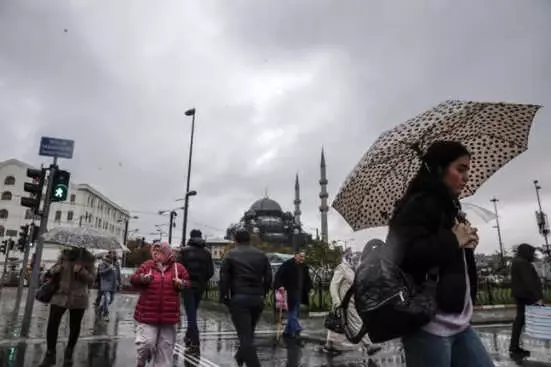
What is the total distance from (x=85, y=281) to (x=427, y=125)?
237 inches

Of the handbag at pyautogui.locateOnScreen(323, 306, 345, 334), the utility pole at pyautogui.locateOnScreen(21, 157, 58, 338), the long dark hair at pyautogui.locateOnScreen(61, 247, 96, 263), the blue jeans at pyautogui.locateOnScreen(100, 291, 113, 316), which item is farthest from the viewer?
the blue jeans at pyautogui.locateOnScreen(100, 291, 113, 316)

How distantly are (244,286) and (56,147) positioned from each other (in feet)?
23.2

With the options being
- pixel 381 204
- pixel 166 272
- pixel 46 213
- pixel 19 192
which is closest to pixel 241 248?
pixel 166 272

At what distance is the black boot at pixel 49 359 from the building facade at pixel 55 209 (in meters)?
52.0

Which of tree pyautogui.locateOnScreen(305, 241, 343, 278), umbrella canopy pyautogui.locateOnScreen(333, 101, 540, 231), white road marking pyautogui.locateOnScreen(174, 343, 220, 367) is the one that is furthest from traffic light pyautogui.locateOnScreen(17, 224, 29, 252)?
umbrella canopy pyautogui.locateOnScreen(333, 101, 540, 231)

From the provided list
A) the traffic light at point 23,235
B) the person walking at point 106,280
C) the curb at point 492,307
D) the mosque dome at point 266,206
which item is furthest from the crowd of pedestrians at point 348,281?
the mosque dome at point 266,206

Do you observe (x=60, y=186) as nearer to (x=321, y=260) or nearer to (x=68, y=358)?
(x=68, y=358)

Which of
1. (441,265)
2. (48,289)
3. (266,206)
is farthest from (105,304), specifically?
(266,206)

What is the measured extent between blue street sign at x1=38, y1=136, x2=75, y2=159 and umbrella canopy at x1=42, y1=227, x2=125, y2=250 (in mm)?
2555

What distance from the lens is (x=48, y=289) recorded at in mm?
7027

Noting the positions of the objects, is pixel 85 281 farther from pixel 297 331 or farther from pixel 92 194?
pixel 92 194

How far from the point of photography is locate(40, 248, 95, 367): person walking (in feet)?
22.7

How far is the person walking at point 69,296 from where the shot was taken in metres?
6.91

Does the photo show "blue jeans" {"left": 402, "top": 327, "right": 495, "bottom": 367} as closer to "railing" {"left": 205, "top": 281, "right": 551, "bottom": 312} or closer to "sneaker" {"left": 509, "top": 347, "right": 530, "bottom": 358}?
"sneaker" {"left": 509, "top": 347, "right": 530, "bottom": 358}
